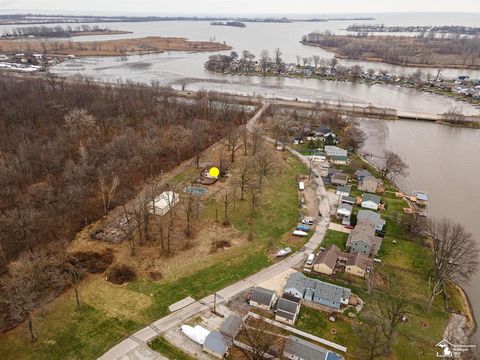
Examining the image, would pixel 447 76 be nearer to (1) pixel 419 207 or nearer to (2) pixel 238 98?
(2) pixel 238 98

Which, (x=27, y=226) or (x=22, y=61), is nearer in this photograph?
(x=27, y=226)

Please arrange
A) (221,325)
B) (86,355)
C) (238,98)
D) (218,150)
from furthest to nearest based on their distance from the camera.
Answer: (238,98)
(218,150)
(221,325)
(86,355)

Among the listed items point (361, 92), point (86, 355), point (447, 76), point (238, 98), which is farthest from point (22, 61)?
point (447, 76)

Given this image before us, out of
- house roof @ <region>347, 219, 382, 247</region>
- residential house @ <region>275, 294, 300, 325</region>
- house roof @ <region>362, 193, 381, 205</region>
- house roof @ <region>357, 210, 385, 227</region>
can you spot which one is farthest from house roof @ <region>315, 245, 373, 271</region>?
house roof @ <region>362, 193, 381, 205</region>

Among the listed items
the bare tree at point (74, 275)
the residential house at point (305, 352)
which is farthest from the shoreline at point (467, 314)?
the bare tree at point (74, 275)

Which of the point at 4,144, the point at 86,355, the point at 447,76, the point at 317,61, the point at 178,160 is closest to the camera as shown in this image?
the point at 86,355
